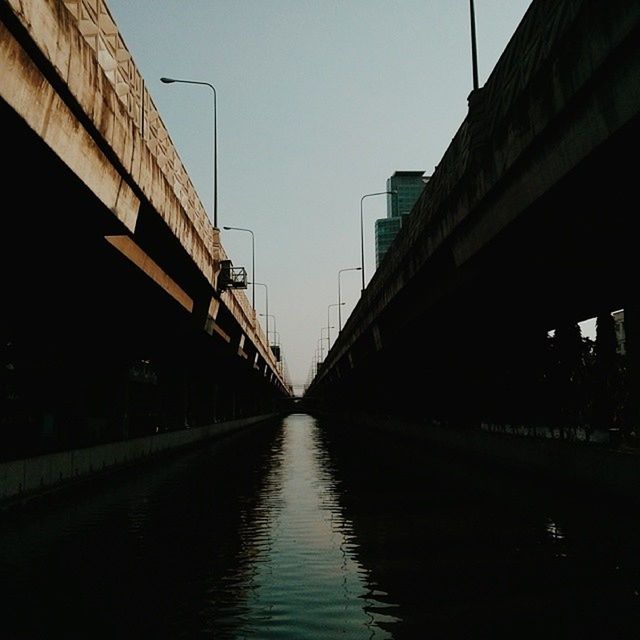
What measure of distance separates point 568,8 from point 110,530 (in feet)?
39.2

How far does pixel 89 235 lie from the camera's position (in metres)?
19.3

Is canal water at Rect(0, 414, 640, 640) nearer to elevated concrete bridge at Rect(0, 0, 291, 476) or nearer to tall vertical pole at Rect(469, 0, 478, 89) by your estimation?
elevated concrete bridge at Rect(0, 0, 291, 476)

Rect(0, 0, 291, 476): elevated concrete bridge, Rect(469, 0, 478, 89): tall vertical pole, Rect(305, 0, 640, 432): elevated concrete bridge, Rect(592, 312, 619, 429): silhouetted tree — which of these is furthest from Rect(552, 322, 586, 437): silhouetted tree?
Rect(469, 0, 478, 89): tall vertical pole

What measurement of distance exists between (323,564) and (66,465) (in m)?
15.4

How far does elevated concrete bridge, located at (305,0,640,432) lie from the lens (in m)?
12.2

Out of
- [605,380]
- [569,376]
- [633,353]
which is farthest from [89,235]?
[569,376]

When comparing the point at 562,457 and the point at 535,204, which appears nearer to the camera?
the point at 535,204

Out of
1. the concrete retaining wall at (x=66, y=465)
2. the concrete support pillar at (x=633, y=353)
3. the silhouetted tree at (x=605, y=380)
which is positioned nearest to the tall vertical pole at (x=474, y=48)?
the concrete support pillar at (x=633, y=353)

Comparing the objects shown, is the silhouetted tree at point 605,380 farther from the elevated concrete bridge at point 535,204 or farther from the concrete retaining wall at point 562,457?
the concrete retaining wall at point 562,457

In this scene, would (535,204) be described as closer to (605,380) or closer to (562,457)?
(562,457)

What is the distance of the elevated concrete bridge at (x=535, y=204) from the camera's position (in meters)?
12.2

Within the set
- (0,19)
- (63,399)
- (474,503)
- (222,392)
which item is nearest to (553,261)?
(474,503)

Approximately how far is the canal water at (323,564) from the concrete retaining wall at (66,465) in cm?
85

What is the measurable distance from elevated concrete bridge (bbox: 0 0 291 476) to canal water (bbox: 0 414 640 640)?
610 cm
